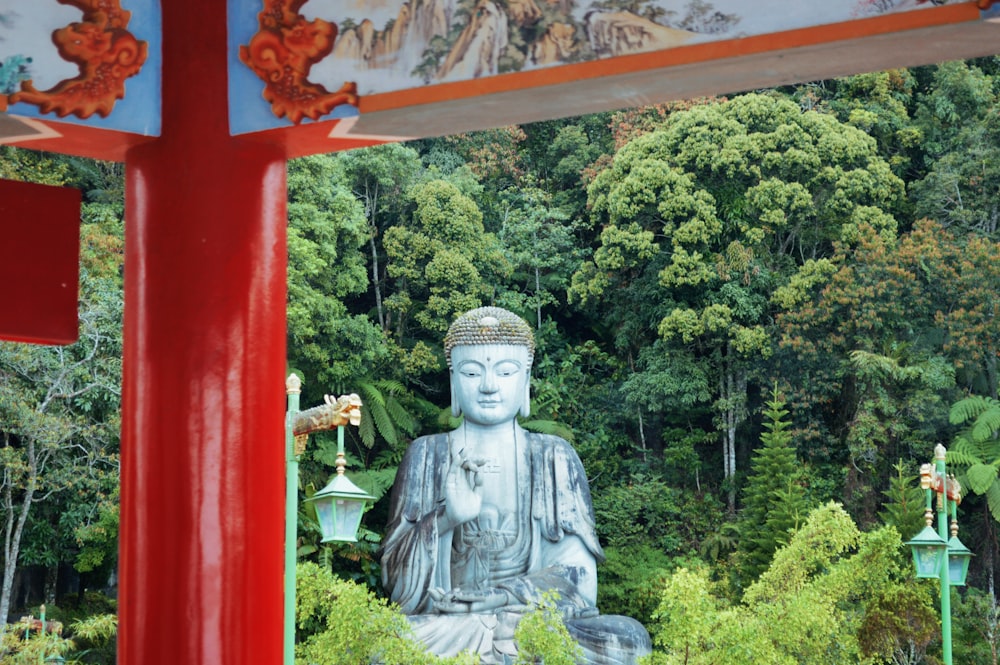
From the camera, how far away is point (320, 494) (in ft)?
20.5

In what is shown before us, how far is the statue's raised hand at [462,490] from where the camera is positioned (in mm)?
11492

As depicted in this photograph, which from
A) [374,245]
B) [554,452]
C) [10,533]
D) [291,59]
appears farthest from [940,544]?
[374,245]

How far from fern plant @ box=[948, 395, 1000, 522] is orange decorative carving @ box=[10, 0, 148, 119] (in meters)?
12.0

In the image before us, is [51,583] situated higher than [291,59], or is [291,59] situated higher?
[291,59]

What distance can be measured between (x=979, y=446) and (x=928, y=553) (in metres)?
6.64

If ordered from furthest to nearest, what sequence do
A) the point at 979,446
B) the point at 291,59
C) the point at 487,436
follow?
1. the point at 979,446
2. the point at 487,436
3. the point at 291,59

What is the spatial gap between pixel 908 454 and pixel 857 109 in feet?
13.9

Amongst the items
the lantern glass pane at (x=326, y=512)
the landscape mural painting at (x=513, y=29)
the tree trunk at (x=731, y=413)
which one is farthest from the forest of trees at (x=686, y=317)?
the landscape mural painting at (x=513, y=29)

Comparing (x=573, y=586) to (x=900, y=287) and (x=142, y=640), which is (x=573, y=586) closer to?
(x=900, y=287)

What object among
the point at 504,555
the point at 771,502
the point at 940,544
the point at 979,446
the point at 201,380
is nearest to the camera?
the point at 201,380

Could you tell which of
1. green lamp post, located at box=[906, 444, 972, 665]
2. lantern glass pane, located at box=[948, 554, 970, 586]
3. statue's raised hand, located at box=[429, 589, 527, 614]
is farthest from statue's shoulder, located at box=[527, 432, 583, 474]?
green lamp post, located at box=[906, 444, 972, 665]

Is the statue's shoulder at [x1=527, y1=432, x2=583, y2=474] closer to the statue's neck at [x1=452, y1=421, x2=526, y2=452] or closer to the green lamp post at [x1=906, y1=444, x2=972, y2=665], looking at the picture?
the statue's neck at [x1=452, y1=421, x2=526, y2=452]

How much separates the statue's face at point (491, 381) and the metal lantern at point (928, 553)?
4.90m

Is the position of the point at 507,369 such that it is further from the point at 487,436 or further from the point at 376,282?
the point at 376,282
